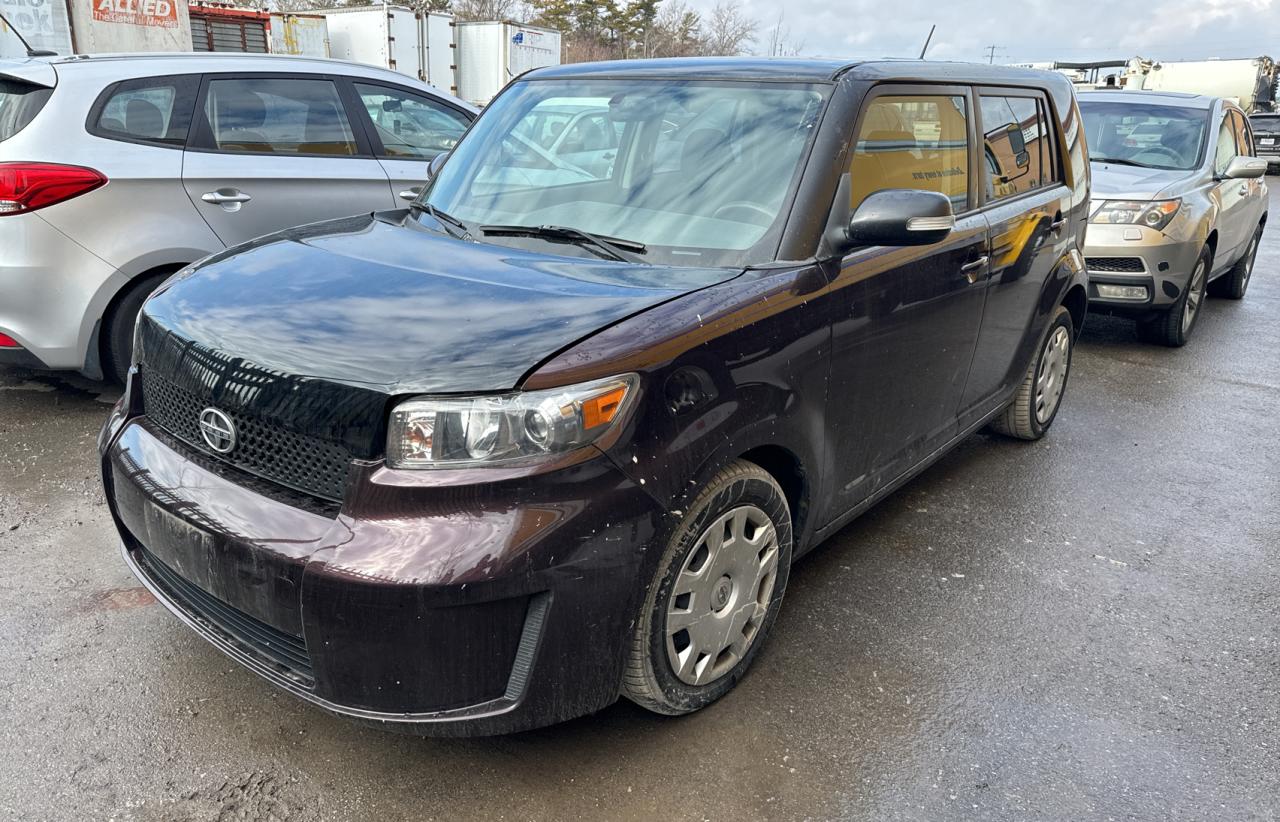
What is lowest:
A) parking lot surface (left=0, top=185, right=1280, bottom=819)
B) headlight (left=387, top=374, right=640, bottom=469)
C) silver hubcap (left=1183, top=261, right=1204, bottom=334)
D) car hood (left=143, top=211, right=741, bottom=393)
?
parking lot surface (left=0, top=185, right=1280, bottom=819)

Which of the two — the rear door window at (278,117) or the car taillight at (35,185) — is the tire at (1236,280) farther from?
the car taillight at (35,185)

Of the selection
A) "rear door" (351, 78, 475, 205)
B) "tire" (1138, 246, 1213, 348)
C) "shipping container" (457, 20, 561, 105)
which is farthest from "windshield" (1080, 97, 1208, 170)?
"shipping container" (457, 20, 561, 105)

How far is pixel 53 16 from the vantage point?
14.4 m

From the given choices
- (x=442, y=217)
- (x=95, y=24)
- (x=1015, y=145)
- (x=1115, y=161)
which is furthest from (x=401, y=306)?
Result: (x=95, y=24)

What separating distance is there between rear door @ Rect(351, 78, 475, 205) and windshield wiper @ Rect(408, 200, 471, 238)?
6.01ft

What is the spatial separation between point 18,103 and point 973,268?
4305mm

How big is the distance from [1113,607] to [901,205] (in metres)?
1.74

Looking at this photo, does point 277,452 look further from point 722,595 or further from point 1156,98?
point 1156,98

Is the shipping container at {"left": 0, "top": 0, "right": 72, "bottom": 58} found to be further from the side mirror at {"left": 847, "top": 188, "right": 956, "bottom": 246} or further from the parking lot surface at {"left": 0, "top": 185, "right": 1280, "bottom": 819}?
the side mirror at {"left": 847, "top": 188, "right": 956, "bottom": 246}

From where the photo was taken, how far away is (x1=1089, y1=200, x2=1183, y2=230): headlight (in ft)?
22.1

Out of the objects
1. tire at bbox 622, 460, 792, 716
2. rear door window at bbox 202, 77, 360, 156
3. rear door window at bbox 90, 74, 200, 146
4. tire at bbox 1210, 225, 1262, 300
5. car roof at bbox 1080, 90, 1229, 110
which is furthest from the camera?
tire at bbox 1210, 225, 1262, 300

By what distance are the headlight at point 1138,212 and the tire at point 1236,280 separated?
9.30 ft

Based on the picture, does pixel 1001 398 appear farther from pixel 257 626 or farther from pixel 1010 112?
pixel 257 626

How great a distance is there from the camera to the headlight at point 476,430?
6.77 feet
